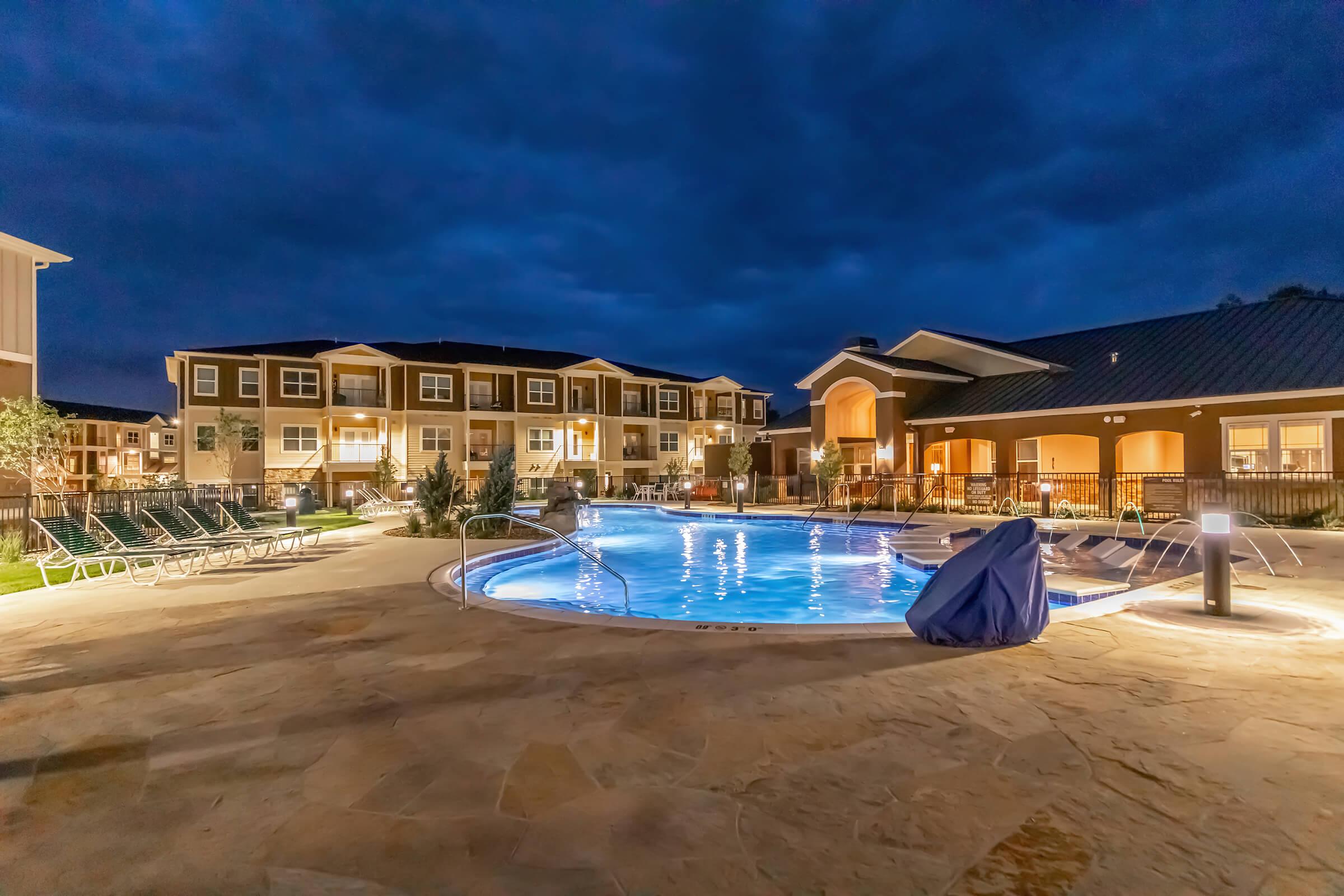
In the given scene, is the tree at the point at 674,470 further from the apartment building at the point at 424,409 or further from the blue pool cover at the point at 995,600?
the blue pool cover at the point at 995,600

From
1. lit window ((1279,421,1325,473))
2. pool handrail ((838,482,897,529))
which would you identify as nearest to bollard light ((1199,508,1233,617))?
pool handrail ((838,482,897,529))

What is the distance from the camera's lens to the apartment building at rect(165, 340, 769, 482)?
3066 centimetres

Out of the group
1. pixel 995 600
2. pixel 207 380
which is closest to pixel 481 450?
pixel 207 380

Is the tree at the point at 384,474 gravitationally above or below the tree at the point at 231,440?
below

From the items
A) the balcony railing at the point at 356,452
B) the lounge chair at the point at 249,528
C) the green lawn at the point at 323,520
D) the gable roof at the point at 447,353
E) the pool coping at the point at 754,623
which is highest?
the gable roof at the point at 447,353

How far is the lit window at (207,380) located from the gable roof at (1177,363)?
31267 millimetres

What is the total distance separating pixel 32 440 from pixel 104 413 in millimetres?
56574

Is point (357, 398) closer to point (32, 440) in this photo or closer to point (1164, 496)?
point (32, 440)

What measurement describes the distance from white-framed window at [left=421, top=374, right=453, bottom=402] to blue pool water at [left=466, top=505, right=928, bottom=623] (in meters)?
19.9

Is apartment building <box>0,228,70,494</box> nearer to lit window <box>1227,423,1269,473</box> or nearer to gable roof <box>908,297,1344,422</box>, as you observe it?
gable roof <box>908,297,1344,422</box>

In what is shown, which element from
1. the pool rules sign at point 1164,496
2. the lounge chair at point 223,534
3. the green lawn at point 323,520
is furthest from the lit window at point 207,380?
the pool rules sign at point 1164,496

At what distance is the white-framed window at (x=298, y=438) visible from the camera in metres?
31.6

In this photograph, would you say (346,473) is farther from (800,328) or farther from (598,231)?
(800,328)

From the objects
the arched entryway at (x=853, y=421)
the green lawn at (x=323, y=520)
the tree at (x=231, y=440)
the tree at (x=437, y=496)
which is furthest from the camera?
the tree at (x=231, y=440)
